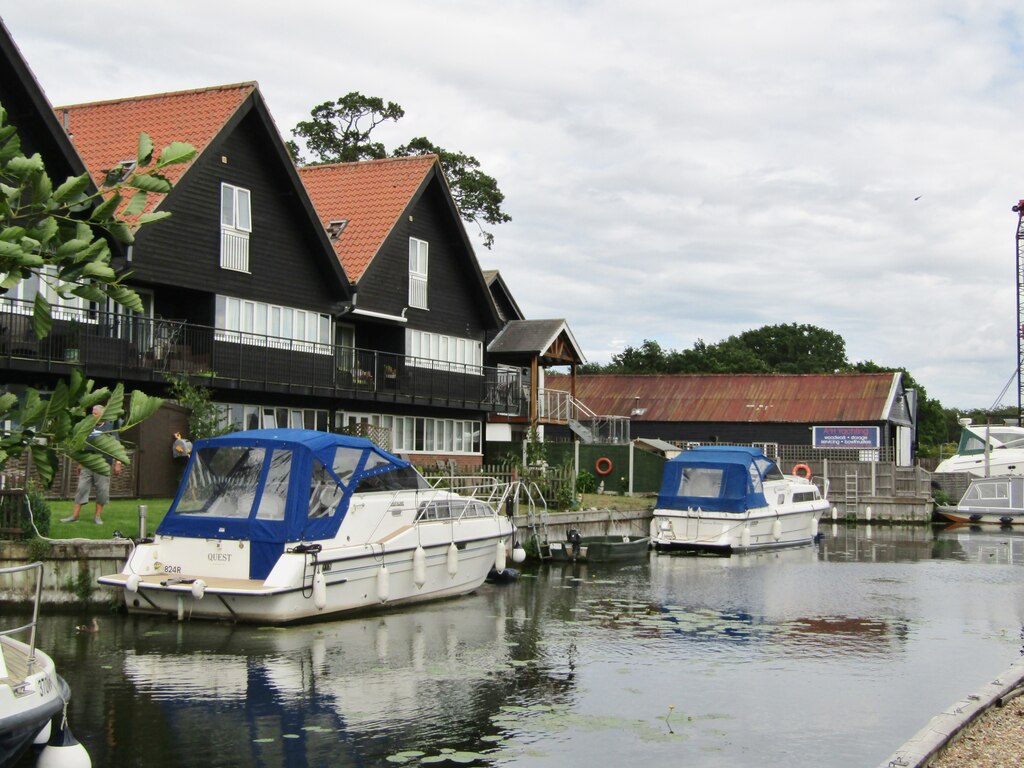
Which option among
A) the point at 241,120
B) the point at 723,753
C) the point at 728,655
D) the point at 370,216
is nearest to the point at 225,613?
the point at 728,655

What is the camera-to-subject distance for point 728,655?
57.9 ft

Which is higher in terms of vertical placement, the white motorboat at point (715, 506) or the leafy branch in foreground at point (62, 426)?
the leafy branch in foreground at point (62, 426)

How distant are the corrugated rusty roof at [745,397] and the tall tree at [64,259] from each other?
57.9 metres

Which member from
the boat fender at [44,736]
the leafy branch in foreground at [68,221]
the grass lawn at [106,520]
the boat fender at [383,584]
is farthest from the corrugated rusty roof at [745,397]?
the leafy branch in foreground at [68,221]

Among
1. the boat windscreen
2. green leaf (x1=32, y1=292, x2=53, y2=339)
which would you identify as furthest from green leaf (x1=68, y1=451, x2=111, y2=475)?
the boat windscreen

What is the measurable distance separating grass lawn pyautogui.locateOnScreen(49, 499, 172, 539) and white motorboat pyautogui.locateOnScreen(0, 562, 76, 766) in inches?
407

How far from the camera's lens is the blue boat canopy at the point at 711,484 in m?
35.1

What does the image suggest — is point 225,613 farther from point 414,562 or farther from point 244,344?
point 244,344

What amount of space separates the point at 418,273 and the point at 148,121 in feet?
35.4

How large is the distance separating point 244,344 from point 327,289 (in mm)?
5093

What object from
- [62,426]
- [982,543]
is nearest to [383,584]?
[62,426]

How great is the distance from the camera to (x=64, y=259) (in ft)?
21.5

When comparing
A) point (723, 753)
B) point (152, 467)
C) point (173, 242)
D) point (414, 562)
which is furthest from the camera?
point (173, 242)

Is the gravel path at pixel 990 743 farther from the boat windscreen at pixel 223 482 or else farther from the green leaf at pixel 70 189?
the boat windscreen at pixel 223 482
